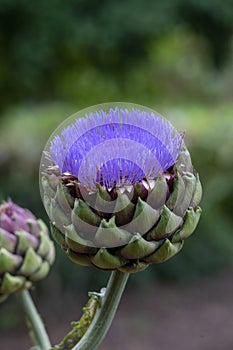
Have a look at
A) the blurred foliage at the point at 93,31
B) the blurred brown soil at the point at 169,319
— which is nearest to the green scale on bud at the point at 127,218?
the blurred brown soil at the point at 169,319

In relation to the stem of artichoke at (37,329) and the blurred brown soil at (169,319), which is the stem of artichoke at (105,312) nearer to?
the stem of artichoke at (37,329)

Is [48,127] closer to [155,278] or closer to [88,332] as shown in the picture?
[155,278]

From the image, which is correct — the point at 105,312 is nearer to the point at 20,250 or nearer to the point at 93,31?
the point at 20,250

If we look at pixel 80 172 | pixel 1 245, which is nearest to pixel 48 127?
pixel 1 245

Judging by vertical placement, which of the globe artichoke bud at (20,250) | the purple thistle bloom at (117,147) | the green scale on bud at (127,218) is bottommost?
the globe artichoke bud at (20,250)

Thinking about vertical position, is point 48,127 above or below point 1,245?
below

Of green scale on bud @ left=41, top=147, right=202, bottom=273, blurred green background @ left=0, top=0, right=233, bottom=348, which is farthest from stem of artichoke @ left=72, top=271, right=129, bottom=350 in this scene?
blurred green background @ left=0, top=0, right=233, bottom=348
